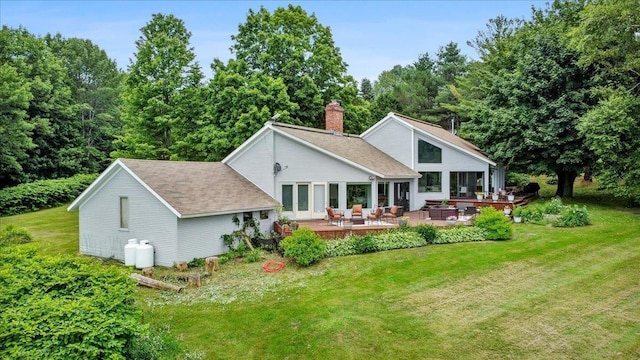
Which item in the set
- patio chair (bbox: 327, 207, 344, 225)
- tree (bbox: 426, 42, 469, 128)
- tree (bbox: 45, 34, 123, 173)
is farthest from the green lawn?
tree (bbox: 45, 34, 123, 173)

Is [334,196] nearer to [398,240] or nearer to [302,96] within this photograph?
[398,240]

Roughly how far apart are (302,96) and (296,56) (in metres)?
3.19

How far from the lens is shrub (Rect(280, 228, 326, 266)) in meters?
15.4

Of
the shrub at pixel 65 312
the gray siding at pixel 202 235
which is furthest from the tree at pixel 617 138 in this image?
the shrub at pixel 65 312

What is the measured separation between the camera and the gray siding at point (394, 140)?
27.6 meters

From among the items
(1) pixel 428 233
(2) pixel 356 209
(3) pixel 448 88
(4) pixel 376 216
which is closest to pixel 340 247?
(1) pixel 428 233

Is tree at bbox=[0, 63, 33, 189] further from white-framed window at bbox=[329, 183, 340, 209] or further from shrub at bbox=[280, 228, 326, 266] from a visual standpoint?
shrub at bbox=[280, 228, 326, 266]

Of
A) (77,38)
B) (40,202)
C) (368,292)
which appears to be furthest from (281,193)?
(77,38)

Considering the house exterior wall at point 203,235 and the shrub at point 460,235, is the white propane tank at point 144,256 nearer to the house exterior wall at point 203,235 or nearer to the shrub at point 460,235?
the house exterior wall at point 203,235

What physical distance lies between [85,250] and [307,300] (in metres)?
11.6

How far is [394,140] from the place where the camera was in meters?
28.2

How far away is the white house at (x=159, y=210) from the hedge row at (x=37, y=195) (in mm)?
18007

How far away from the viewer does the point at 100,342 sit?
19.7ft

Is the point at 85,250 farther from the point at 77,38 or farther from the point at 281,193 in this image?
the point at 77,38
